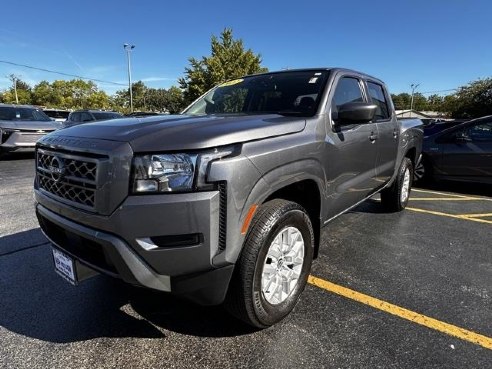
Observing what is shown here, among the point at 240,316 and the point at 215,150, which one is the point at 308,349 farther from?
the point at 215,150

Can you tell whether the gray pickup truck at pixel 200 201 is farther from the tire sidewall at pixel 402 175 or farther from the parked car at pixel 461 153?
the parked car at pixel 461 153

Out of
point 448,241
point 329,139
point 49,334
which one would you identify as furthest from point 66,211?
point 448,241

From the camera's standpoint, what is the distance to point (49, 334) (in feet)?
8.45

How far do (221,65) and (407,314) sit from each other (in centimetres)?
3313

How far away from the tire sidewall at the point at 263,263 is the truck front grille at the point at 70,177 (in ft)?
3.38

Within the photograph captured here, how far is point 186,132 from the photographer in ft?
7.28

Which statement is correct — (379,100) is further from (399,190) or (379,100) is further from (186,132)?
(186,132)

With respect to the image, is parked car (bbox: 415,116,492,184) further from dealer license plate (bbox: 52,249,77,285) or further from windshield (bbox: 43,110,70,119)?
windshield (bbox: 43,110,70,119)

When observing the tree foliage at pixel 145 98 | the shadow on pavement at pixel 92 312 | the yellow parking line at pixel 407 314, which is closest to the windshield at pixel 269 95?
the yellow parking line at pixel 407 314

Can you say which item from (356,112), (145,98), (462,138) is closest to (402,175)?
(356,112)

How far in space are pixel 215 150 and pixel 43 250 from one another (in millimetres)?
2848

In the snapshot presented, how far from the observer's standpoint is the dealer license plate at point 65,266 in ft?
7.95

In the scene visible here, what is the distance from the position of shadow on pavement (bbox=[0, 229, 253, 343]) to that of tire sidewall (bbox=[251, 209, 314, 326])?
23 centimetres

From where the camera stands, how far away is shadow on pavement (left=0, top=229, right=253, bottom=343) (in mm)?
2619
